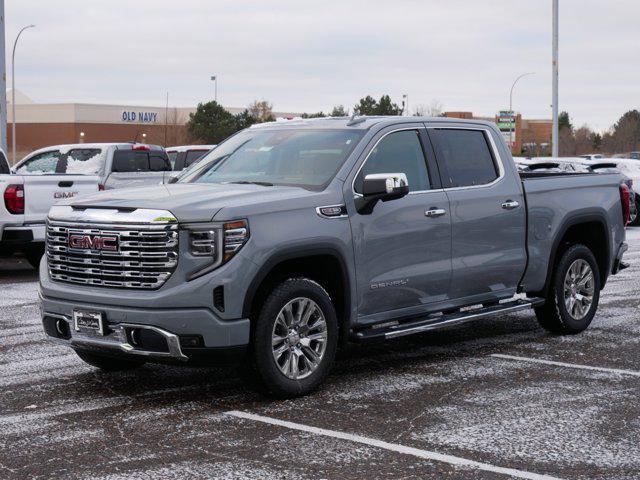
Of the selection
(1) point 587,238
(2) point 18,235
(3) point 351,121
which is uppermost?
(3) point 351,121

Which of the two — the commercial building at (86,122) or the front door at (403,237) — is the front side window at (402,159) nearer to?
the front door at (403,237)

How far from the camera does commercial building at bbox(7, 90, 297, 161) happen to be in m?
91.6

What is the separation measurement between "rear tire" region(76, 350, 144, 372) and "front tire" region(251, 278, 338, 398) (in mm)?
1414

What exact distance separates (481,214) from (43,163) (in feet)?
40.0

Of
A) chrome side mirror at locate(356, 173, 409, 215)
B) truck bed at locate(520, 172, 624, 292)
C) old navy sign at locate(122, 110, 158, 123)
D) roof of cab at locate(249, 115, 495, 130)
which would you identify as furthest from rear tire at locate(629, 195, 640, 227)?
old navy sign at locate(122, 110, 158, 123)

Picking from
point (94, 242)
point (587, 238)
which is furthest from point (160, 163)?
point (94, 242)

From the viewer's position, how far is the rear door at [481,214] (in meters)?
8.58

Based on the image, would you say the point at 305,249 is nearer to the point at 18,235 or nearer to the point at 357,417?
the point at 357,417

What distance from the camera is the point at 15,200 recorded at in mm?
14586

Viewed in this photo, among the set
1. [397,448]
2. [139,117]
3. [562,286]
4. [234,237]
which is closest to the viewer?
[397,448]

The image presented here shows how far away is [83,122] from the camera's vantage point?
9200cm

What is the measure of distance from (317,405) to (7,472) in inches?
87.3

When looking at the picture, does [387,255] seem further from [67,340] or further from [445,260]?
[67,340]

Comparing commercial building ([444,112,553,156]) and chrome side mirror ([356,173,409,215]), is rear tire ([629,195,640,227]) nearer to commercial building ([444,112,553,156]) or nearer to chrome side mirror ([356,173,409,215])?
chrome side mirror ([356,173,409,215])
